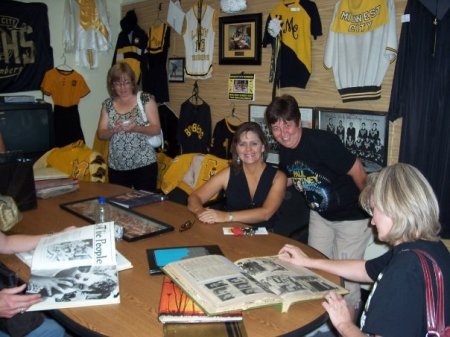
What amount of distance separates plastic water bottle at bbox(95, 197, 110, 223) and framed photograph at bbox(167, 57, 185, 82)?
219 centimetres

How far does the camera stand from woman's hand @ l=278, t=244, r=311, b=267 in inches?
66.0

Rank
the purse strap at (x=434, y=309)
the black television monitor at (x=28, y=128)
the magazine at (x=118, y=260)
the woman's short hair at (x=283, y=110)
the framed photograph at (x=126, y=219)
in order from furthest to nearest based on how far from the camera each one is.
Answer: the black television monitor at (x=28, y=128)
the woman's short hair at (x=283, y=110)
the framed photograph at (x=126, y=219)
the magazine at (x=118, y=260)
the purse strap at (x=434, y=309)

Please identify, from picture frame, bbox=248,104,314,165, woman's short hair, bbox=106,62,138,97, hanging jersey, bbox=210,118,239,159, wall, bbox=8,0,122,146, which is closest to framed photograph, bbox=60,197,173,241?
woman's short hair, bbox=106,62,138,97

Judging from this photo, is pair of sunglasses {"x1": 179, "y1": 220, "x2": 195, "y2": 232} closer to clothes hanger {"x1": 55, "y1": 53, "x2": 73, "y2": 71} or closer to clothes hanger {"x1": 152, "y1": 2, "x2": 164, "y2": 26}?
clothes hanger {"x1": 152, "y1": 2, "x2": 164, "y2": 26}

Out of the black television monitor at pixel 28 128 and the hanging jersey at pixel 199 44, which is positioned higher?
the hanging jersey at pixel 199 44

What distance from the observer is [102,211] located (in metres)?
2.30

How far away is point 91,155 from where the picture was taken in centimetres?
372

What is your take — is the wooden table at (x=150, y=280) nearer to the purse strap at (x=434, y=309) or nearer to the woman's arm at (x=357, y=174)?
the purse strap at (x=434, y=309)

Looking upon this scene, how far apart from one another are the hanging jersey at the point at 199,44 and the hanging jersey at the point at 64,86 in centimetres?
127

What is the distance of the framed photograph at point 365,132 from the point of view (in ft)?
9.48

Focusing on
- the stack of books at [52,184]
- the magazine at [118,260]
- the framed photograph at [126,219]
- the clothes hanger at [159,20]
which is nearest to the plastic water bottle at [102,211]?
the framed photograph at [126,219]

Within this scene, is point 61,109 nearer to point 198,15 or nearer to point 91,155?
point 91,155

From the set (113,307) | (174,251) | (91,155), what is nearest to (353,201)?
(174,251)

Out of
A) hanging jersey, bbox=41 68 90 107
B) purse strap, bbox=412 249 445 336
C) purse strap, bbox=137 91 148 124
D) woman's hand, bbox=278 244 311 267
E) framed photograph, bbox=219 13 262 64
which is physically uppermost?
framed photograph, bbox=219 13 262 64
